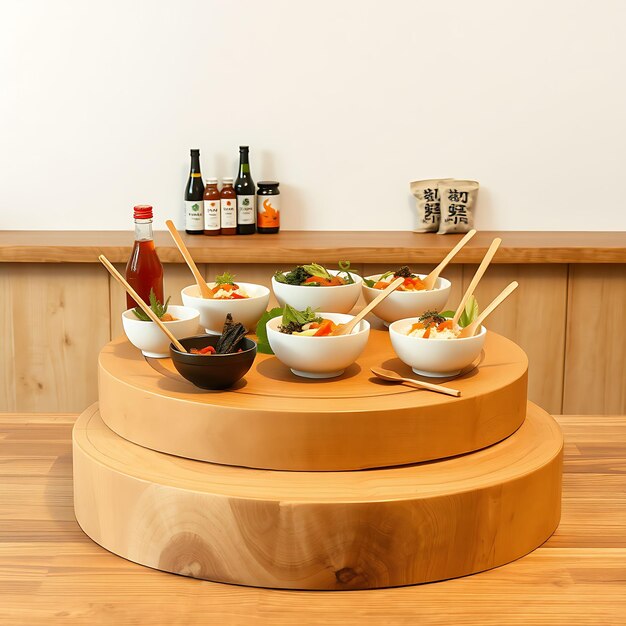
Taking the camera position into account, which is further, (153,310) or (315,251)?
(315,251)

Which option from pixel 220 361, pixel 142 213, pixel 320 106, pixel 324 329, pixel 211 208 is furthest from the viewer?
pixel 320 106

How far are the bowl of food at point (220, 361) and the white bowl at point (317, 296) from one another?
0.85 feet

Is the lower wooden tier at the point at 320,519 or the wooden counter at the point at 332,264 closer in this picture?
the lower wooden tier at the point at 320,519

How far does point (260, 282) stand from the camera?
2.97 meters

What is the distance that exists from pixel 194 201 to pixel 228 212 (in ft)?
0.41

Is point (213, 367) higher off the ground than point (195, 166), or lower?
lower

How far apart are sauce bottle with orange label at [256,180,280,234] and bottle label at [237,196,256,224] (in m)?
0.04

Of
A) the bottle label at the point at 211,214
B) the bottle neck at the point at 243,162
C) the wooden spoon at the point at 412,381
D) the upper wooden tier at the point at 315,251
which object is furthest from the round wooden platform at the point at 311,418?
the bottle neck at the point at 243,162

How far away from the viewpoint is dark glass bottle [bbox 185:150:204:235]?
3174mm

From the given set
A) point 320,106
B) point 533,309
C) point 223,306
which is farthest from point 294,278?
point 320,106

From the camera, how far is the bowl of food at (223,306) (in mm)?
1664

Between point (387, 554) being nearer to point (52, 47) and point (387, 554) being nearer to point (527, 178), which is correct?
point (527, 178)

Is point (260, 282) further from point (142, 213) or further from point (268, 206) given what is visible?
point (142, 213)

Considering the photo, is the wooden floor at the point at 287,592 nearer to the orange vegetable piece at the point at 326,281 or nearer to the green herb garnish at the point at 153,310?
the green herb garnish at the point at 153,310
